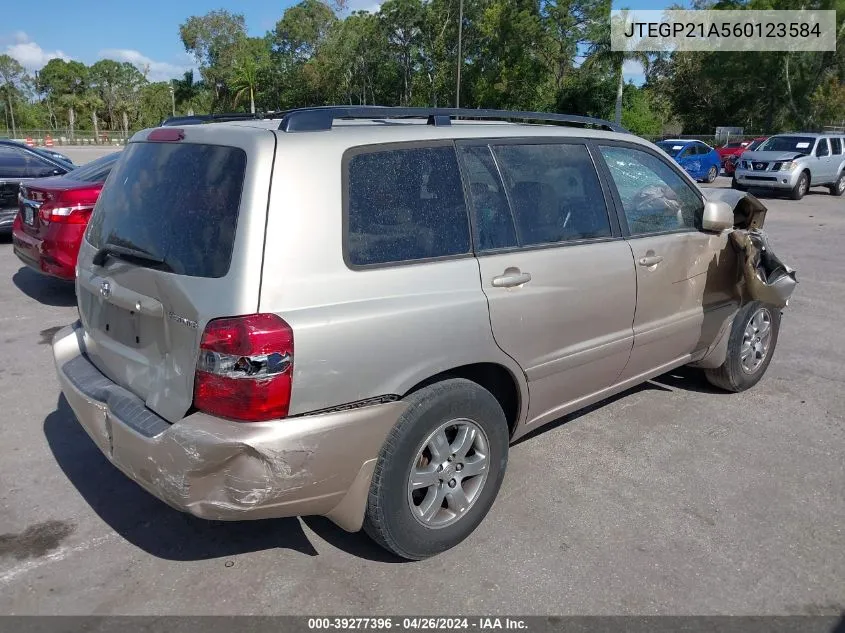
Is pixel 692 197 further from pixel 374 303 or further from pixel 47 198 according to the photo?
pixel 47 198

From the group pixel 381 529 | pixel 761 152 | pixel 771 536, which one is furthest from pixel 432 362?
pixel 761 152

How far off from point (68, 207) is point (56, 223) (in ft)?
0.62

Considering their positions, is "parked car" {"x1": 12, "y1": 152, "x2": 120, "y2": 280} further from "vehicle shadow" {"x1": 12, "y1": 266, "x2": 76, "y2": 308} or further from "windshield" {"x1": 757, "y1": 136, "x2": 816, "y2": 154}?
"windshield" {"x1": 757, "y1": 136, "x2": 816, "y2": 154}

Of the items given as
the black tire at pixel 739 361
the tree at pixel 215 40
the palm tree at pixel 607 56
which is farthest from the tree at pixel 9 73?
the black tire at pixel 739 361

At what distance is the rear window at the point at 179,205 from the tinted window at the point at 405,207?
458 millimetres

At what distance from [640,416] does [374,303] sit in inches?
103

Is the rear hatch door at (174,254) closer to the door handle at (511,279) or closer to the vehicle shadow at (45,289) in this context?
the door handle at (511,279)

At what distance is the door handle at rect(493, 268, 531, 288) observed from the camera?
3.08 metres

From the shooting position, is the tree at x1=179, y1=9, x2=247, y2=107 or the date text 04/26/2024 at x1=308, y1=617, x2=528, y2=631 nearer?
the date text 04/26/2024 at x1=308, y1=617, x2=528, y2=631

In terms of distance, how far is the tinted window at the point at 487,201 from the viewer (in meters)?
3.13

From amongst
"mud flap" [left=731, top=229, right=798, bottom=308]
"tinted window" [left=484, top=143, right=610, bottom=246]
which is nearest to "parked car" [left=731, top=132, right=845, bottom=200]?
"mud flap" [left=731, top=229, right=798, bottom=308]

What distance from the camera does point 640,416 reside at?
4582mm

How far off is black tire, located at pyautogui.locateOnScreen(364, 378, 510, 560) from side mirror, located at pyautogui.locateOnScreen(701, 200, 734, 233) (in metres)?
2.02

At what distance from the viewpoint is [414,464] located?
2.87m
